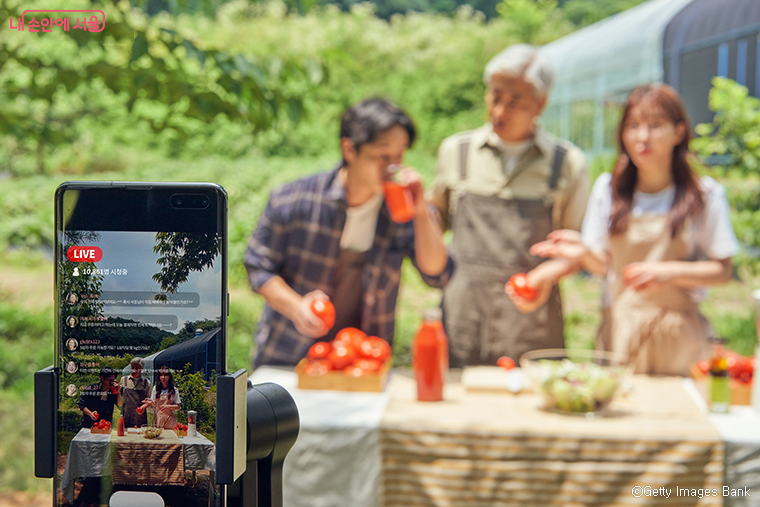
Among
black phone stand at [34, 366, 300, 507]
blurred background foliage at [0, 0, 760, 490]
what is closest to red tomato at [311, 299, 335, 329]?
black phone stand at [34, 366, 300, 507]

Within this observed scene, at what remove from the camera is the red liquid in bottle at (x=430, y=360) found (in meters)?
1.84

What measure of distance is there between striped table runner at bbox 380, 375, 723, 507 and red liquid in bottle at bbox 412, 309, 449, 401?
0.35 feet

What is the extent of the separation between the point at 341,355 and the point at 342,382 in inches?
3.1

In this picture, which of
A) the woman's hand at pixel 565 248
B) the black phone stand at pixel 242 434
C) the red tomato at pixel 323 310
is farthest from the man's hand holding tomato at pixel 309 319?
the black phone stand at pixel 242 434

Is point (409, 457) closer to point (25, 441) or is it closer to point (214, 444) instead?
point (214, 444)

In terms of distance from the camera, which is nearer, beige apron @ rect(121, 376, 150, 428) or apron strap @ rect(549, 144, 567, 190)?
beige apron @ rect(121, 376, 150, 428)

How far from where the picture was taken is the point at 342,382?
1.97 meters

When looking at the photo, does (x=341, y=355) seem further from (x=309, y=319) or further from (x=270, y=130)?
(x=270, y=130)

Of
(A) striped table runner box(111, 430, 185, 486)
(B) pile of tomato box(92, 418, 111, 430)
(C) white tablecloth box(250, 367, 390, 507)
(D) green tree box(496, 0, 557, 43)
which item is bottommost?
(C) white tablecloth box(250, 367, 390, 507)

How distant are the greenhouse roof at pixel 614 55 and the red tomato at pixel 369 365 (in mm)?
4960

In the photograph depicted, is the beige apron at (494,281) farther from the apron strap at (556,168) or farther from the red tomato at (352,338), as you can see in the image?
the red tomato at (352,338)

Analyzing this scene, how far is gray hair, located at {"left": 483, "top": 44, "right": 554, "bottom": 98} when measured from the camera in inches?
89.4

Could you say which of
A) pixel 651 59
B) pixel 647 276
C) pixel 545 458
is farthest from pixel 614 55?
pixel 545 458

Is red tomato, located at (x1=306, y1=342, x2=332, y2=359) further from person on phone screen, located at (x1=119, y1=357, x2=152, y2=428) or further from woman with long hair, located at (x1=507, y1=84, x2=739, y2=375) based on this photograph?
person on phone screen, located at (x1=119, y1=357, x2=152, y2=428)
